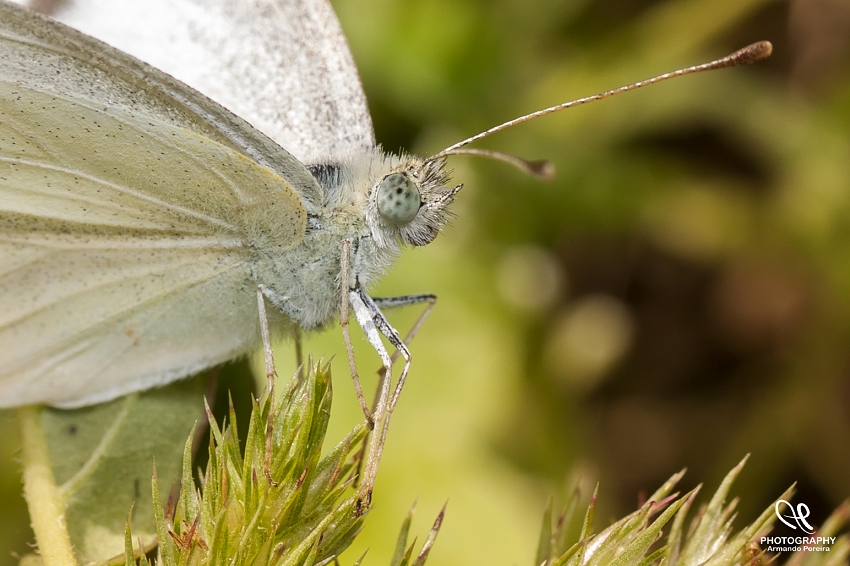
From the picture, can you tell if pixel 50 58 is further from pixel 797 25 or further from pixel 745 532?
pixel 797 25

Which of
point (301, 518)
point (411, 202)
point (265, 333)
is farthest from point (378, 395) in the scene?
point (301, 518)

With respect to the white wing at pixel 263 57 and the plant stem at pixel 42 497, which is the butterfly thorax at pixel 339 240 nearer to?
the white wing at pixel 263 57

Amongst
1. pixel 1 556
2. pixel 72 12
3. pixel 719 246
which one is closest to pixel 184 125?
pixel 72 12

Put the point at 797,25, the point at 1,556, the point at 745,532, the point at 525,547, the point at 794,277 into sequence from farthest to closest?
1. the point at 797,25
2. the point at 794,277
3. the point at 525,547
4. the point at 1,556
5. the point at 745,532

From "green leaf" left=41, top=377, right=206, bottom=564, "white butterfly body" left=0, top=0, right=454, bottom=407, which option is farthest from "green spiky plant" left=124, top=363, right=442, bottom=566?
"white butterfly body" left=0, top=0, right=454, bottom=407

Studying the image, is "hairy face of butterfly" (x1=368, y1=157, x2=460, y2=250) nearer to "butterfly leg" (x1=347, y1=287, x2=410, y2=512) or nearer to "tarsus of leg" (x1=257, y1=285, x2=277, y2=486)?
"butterfly leg" (x1=347, y1=287, x2=410, y2=512)

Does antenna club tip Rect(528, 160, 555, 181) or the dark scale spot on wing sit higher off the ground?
the dark scale spot on wing

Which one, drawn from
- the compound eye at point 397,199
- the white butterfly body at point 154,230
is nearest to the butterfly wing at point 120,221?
the white butterfly body at point 154,230
